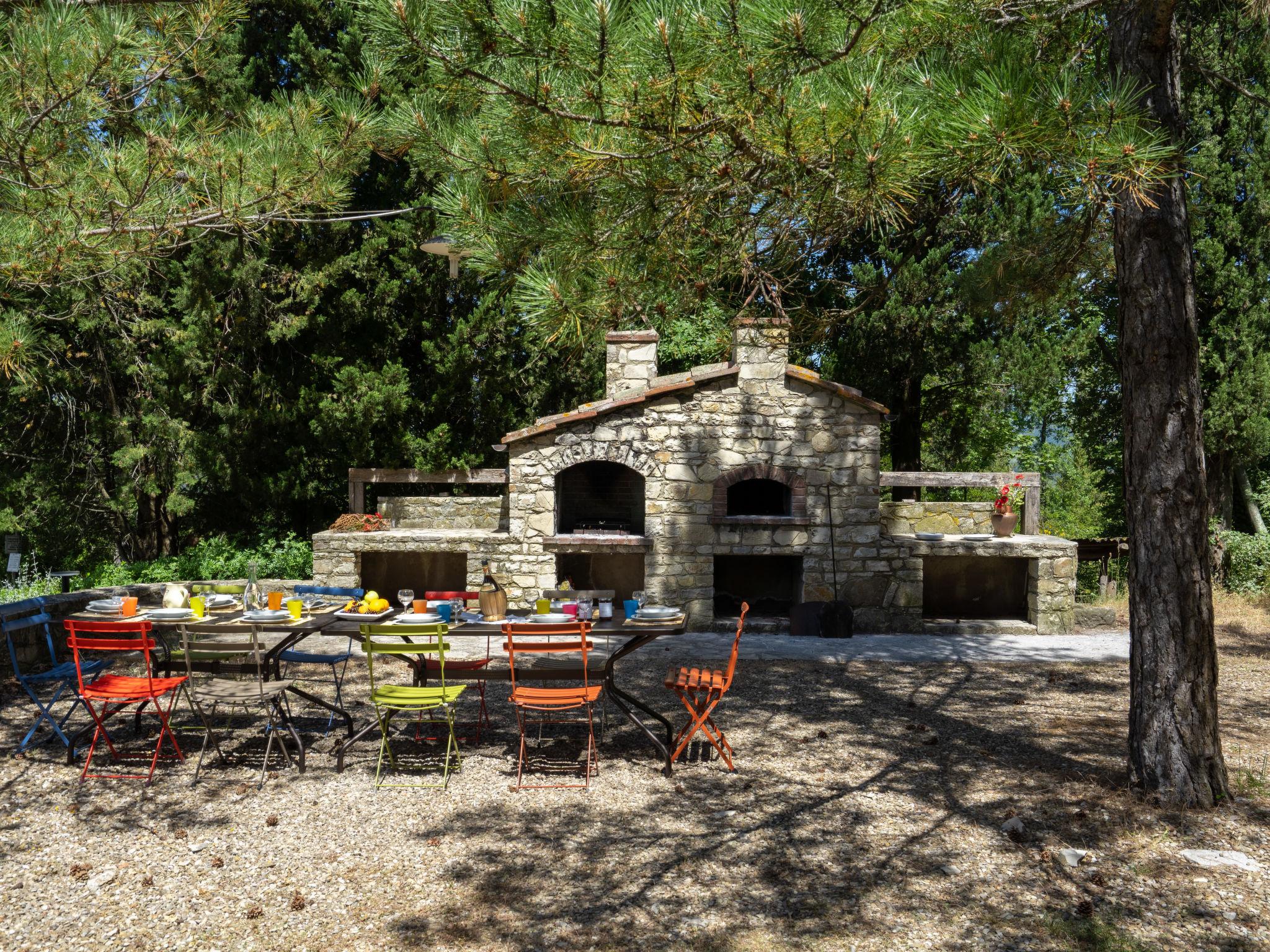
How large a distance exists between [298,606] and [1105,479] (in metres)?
16.9

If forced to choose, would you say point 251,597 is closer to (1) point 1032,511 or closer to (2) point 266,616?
(2) point 266,616

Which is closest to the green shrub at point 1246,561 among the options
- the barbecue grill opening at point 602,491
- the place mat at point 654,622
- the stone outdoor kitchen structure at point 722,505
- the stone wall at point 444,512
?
the stone outdoor kitchen structure at point 722,505

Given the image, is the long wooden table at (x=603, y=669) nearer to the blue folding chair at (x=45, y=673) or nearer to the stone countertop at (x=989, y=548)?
the blue folding chair at (x=45, y=673)

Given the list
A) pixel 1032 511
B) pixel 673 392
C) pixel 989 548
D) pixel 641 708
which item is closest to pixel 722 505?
pixel 673 392

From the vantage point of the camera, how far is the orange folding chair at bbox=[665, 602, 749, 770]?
214 inches

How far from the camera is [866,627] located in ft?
33.6

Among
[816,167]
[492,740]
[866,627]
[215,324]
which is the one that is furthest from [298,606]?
[215,324]

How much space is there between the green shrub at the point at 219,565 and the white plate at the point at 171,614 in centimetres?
506

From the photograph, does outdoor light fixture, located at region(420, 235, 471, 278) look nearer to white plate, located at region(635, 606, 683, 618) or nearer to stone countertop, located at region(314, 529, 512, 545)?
white plate, located at region(635, 606, 683, 618)

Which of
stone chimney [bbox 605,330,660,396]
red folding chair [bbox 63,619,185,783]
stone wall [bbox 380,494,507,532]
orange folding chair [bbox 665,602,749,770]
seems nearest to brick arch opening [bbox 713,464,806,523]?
stone chimney [bbox 605,330,660,396]

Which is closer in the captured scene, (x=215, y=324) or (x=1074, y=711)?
(x=1074, y=711)

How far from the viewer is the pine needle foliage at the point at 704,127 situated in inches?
139

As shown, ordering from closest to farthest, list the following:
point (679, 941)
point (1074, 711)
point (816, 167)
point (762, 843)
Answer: point (679, 941) → point (816, 167) → point (762, 843) → point (1074, 711)

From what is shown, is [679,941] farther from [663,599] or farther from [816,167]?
[663,599]
